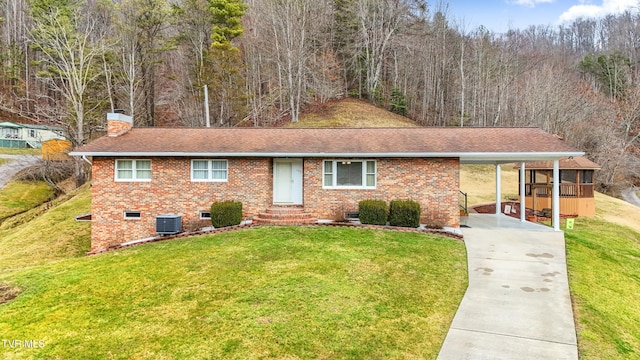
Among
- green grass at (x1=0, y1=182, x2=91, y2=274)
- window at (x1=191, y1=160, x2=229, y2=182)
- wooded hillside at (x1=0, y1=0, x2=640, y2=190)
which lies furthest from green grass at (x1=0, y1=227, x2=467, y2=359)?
wooded hillside at (x1=0, y1=0, x2=640, y2=190)

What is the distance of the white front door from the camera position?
13.4 meters

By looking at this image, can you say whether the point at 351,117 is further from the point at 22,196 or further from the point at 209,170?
the point at 22,196

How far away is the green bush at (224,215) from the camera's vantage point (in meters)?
11.9

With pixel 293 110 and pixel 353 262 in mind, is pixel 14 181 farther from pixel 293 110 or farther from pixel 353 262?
pixel 353 262

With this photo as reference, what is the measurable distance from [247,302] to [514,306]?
4.82 meters

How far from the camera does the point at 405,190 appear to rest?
1252 cm

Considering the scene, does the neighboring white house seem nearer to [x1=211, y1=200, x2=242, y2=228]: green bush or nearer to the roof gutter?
the roof gutter

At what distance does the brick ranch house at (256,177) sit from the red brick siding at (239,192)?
3 centimetres

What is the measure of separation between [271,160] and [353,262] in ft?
20.3

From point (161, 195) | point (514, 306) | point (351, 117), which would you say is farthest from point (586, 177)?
point (351, 117)

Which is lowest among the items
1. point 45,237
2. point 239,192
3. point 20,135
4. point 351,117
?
point 45,237

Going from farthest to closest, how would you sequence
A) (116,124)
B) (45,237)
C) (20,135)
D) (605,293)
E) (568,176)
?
(20,135) → (568,176) → (45,237) → (116,124) → (605,293)

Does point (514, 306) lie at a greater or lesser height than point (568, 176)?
lesser

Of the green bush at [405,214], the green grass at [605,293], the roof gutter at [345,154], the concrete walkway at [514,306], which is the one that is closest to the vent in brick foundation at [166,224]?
the roof gutter at [345,154]
